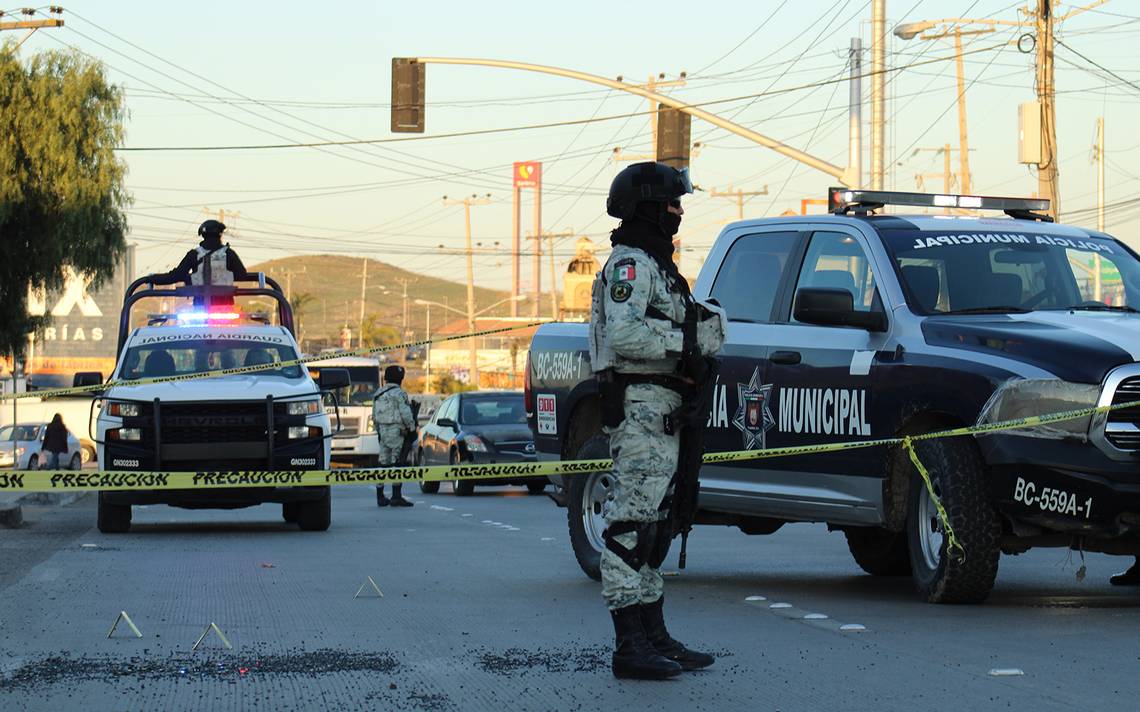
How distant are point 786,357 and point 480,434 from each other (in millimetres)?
17797

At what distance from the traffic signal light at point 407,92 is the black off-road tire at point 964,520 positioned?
17.8 meters

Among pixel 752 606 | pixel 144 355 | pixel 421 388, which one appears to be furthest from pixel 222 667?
pixel 421 388

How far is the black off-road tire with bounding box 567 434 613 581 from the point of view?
34.4 ft

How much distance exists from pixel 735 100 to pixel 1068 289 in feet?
96.6

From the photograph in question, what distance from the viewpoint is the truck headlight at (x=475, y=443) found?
1070 inches

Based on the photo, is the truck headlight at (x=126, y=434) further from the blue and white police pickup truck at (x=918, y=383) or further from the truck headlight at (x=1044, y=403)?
the truck headlight at (x=1044, y=403)

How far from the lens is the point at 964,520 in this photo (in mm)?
8570

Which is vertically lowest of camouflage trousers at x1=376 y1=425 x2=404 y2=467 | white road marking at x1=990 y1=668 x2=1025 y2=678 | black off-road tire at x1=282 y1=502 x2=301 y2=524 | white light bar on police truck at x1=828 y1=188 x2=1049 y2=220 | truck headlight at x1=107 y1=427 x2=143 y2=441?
black off-road tire at x1=282 y1=502 x2=301 y2=524

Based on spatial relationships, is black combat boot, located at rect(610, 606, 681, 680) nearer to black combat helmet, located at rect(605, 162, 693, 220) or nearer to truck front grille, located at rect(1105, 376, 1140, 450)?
black combat helmet, located at rect(605, 162, 693, 220)

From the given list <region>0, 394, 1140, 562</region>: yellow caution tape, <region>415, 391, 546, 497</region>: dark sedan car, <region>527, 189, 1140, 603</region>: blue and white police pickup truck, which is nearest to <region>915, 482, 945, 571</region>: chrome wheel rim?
<region>527, 189, 1140, 603</region>: blue and white police pickup truck

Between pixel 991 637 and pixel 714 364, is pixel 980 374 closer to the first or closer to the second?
pixel 991 637

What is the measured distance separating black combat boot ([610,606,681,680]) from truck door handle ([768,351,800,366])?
3.27 metres

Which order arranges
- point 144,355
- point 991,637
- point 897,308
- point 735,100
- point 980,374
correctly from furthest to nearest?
point 735,100
point 144,355
point 897,308
point 980,374
point 991,637

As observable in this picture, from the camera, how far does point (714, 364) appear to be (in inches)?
276
